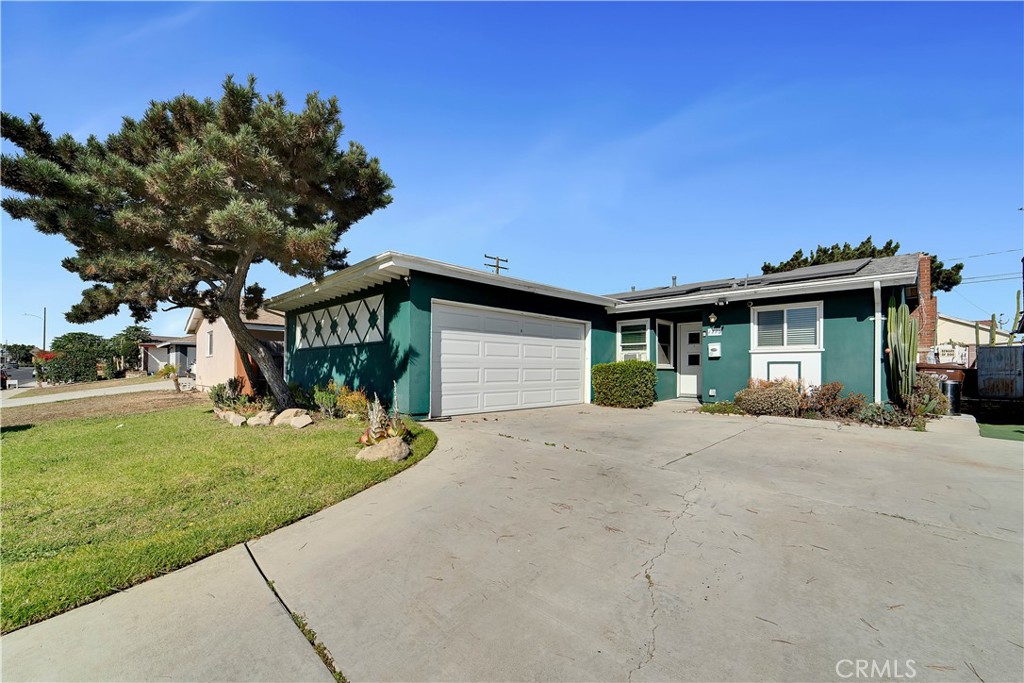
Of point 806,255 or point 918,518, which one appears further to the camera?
point 806,255

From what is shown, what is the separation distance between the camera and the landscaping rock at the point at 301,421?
26.0 ft

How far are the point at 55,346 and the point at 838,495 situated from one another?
4599cm

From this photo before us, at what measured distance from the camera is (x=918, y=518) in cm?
359

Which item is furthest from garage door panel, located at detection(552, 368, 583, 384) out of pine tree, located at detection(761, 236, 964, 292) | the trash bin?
pine tree, located at detection(761, 236, 964, 292)

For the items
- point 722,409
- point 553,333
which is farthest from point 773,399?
point 553,333

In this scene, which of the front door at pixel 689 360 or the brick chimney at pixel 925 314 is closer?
the front door at pixel 689 360

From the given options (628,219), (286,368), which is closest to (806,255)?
(628,219)

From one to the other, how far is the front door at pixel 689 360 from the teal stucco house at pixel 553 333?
0.03 meters

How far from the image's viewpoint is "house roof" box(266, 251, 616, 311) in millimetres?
8258

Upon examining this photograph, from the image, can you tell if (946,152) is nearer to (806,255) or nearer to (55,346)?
(806,255)

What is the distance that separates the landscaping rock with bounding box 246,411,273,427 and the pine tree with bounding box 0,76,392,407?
138cm

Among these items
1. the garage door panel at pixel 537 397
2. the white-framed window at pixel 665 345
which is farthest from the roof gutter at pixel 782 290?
the garage door panel at pixel 537 397

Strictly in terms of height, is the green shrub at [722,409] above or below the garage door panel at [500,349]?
below

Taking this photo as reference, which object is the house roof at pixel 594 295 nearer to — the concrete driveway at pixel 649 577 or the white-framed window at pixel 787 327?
the white-framed window at pixel 787 327
